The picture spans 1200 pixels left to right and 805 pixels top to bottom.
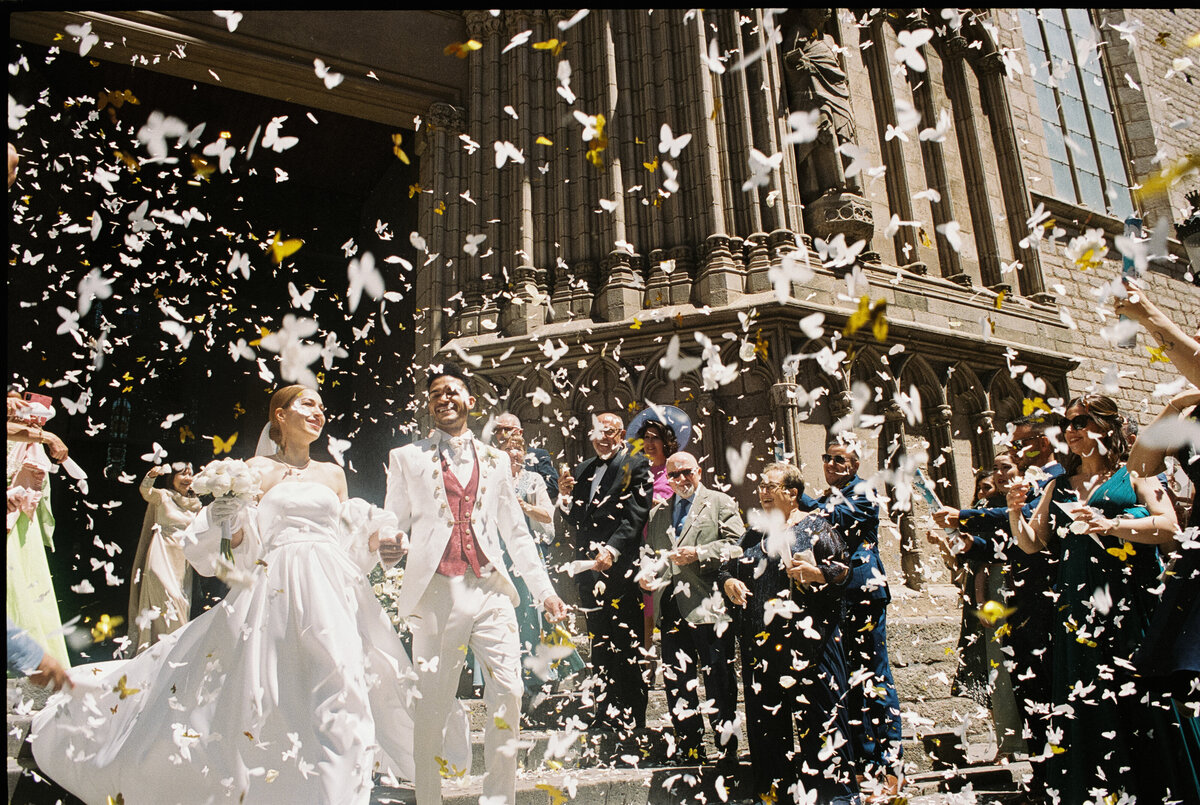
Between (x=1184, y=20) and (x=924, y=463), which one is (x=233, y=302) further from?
(x=1184, y=20)

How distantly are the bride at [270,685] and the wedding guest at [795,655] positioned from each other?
153 centimetres

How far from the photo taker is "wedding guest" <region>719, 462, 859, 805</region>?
12.3 ft

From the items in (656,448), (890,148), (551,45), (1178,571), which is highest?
(890,148)

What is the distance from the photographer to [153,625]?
610 cm

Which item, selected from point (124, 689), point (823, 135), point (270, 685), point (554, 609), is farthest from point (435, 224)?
point (270, 685)

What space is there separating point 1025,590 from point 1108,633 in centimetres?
85

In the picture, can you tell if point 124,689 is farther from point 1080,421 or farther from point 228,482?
point 1080,421

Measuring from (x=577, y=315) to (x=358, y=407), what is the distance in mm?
5301

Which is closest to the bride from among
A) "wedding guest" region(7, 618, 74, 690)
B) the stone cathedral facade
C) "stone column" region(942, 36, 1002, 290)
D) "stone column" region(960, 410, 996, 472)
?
"wedding guest" region(7, 618, 74, 690)

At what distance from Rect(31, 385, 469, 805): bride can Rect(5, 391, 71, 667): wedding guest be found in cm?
105

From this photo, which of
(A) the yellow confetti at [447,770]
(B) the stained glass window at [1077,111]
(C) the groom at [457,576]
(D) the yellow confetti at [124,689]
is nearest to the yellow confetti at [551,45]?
(C) the groom at [457,576]

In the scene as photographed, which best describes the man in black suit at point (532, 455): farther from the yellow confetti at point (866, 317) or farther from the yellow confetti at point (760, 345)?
the yellow confetti at point (866, 317)

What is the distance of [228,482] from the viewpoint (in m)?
3.29

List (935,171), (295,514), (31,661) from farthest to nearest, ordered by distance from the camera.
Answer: (935,171), (295,514), (31,661)
